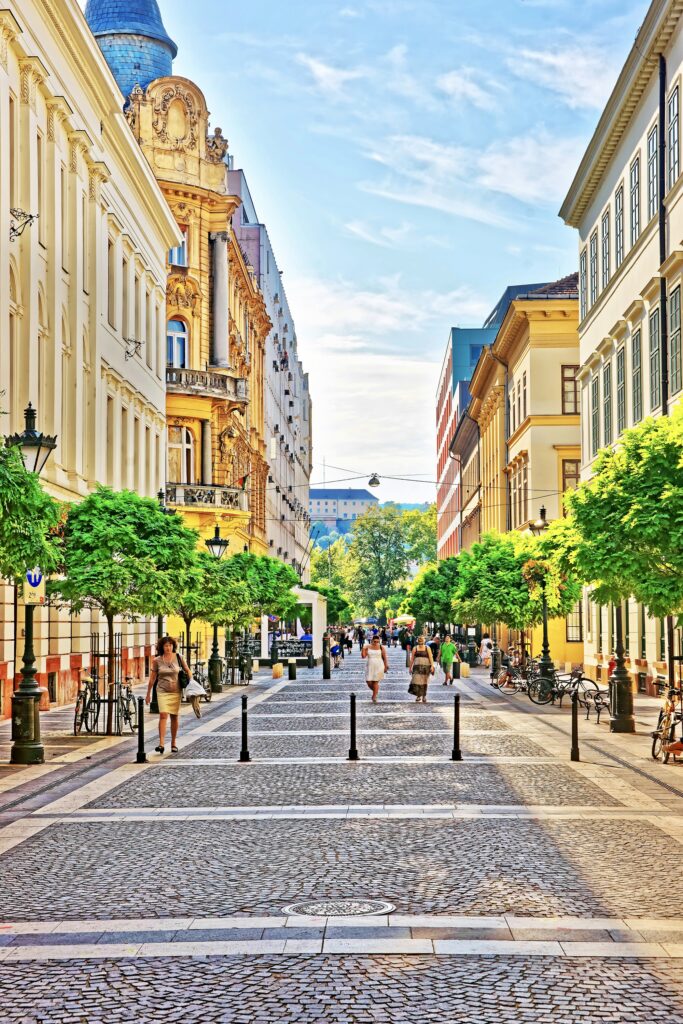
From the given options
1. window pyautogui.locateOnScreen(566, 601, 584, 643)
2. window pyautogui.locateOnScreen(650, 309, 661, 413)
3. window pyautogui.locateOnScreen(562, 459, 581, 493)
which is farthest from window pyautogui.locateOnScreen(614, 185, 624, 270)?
window pyautogui.locateOnScreen(566, 601, 584, 643)

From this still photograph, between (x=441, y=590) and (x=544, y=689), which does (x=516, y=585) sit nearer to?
(x=544, y=689)

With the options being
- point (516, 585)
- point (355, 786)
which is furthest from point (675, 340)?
point (355, 786)

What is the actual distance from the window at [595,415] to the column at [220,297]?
68.9ft

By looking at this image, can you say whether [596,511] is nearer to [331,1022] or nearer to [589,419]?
[331,1022]

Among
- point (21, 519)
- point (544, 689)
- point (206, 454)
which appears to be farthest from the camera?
point (206, 454)

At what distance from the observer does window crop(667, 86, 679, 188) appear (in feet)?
99.9

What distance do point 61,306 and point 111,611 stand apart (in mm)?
11897

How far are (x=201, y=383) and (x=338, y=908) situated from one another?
48005 millimetres

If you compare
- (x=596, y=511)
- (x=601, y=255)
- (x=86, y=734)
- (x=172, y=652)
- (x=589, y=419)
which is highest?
(x=601, y=255)

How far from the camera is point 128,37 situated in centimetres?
6025

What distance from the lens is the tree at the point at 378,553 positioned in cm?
14912

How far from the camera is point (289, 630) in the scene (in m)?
94.8

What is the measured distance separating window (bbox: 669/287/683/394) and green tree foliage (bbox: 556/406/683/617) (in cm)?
947

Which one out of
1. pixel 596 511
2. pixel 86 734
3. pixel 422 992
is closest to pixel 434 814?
pixel 422 992
